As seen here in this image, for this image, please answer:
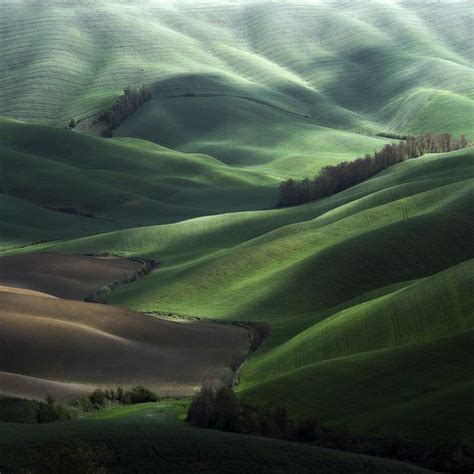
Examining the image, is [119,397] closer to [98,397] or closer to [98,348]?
[98,397]

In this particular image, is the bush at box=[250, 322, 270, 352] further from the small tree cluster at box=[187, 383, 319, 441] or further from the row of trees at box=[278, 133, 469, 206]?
the row of trees at box=[278, 133, 469, 206]

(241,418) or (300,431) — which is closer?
(300,431)

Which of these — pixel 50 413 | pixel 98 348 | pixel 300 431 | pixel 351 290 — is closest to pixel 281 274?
pixel 351 290

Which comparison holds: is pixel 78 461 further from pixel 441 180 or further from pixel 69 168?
pixel 69 168

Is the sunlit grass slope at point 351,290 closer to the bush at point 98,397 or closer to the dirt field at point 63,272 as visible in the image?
the dirt field at point 63,272

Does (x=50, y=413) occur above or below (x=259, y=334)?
below

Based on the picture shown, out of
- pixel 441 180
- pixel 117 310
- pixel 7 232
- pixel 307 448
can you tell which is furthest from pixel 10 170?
pixel 307 448

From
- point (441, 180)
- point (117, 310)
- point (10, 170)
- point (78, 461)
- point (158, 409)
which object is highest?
point (10, 170)
